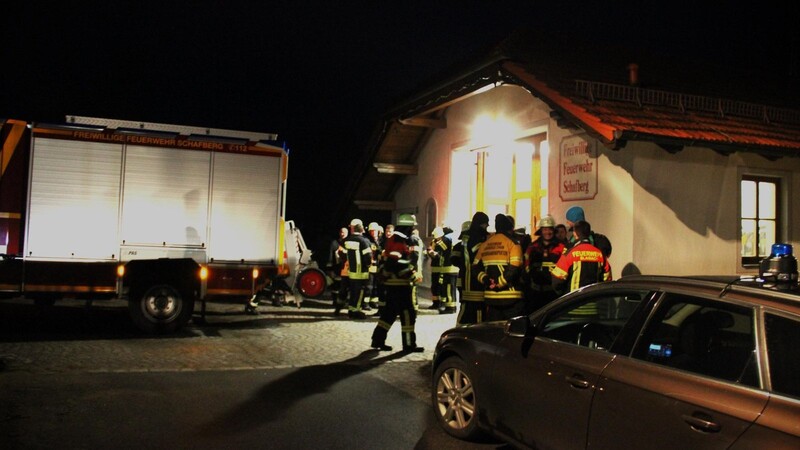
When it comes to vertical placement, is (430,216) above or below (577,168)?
below

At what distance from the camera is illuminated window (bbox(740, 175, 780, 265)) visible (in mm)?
Answer: 10453

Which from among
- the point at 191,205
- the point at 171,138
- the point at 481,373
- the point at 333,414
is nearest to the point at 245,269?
the point at 191,205

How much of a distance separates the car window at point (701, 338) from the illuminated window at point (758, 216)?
743cm

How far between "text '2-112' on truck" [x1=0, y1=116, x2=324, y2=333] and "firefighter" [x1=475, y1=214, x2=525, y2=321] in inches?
156

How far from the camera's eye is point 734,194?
10.1m

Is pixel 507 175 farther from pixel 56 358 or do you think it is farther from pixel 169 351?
pixel 56 358

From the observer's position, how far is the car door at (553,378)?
397 cm

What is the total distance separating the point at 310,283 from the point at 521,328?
10660 mm

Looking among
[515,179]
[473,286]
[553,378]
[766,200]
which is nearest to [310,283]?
[515,179]

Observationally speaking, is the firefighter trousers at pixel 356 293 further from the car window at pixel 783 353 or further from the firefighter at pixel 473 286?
the car window at pixel 783 353

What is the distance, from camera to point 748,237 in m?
10.5

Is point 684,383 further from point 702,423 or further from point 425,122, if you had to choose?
point 425,122

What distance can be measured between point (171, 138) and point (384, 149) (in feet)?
23.2

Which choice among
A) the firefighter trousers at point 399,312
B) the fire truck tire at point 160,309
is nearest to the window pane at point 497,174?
the firefighter trousers at point 399,312
